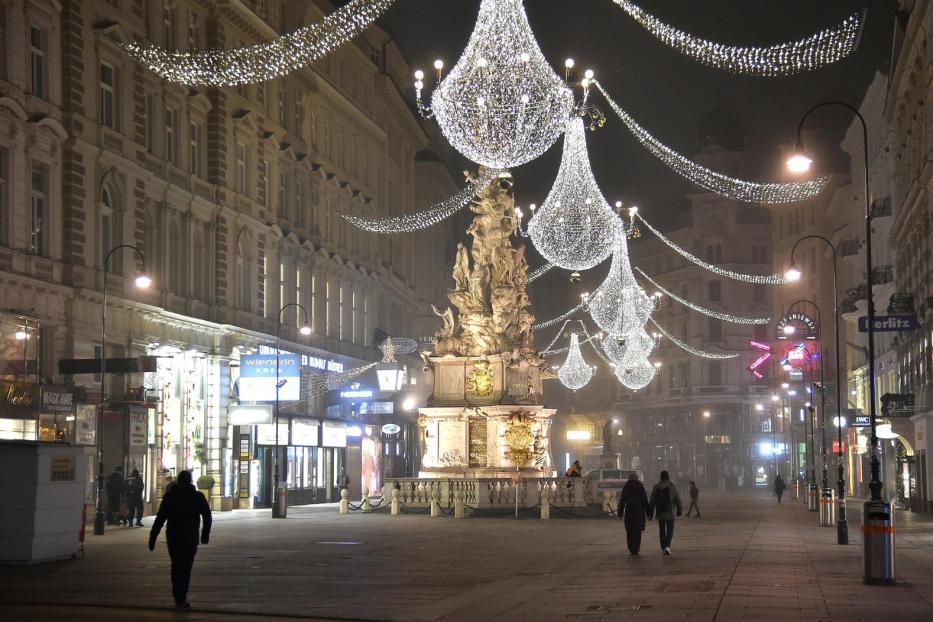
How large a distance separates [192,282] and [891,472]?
3678 centimetres

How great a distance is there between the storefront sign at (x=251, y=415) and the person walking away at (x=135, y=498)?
1151 centimetres

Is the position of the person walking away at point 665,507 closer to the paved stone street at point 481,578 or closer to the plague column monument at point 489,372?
the paved stone street at point 481,578

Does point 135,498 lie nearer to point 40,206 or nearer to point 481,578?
point 40,206

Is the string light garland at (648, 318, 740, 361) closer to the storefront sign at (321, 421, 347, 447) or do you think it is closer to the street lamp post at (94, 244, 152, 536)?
the storefront sign at (321, 421, 347, 447)

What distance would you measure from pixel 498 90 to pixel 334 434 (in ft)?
155

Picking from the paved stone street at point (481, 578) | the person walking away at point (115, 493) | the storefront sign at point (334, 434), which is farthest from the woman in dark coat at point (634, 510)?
the storefront sign at point (334, 434)

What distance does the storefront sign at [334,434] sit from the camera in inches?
2906

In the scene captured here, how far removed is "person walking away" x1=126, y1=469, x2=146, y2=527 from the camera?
45.1 metres

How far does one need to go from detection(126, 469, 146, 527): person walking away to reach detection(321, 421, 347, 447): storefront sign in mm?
27342

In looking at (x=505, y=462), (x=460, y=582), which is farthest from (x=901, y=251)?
(x=460, y=582)

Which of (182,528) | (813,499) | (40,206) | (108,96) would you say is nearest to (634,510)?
(182,528)

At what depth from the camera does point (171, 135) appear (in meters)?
55.8

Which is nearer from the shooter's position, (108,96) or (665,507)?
(665,507)

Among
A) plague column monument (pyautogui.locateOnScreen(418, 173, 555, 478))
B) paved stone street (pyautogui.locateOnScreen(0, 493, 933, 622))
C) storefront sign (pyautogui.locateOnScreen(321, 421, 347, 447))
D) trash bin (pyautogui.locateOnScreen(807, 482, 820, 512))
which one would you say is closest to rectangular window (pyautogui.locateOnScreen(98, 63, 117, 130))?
plague column monument (pyautogui.locateOnScreen(418, 173, 555, 478))
